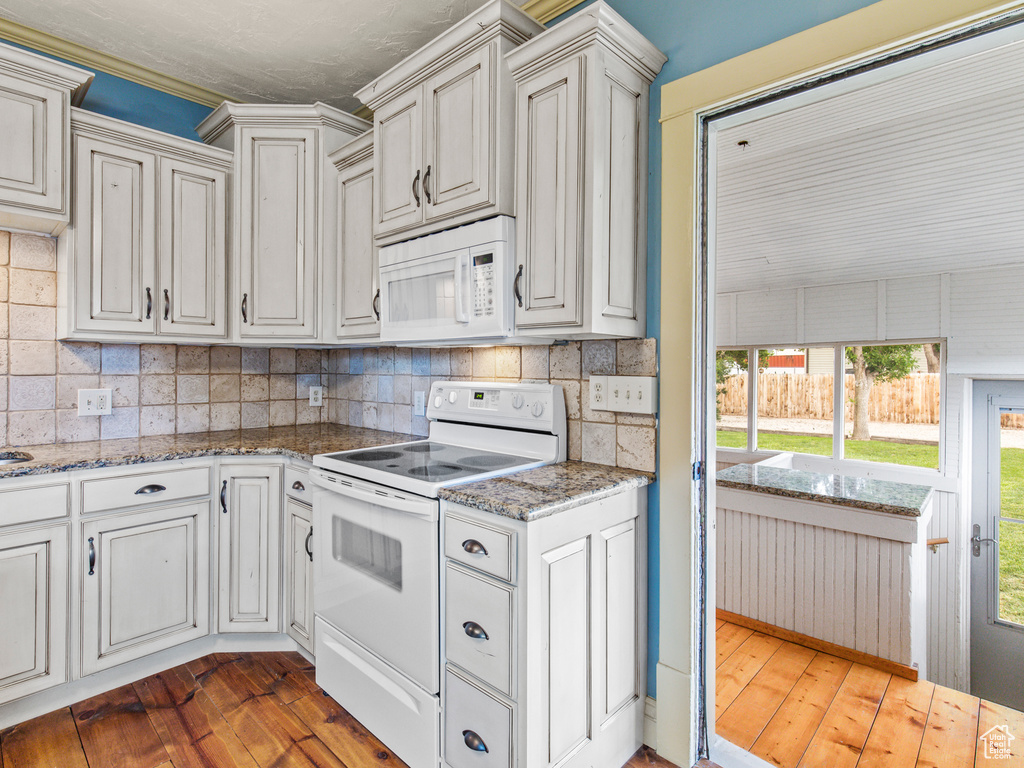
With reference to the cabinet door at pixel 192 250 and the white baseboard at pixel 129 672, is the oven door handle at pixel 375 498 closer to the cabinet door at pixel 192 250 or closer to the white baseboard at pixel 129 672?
the white baseboard at pixel 129 672

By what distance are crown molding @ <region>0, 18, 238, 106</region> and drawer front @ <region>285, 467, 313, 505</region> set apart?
1.94 meters

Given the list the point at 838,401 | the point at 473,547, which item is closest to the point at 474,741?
the point at 473,547

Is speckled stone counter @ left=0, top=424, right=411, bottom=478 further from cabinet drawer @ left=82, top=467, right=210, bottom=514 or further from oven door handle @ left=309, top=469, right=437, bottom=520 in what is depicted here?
oven door handle @ left=309, top=469, right=437, bottom=520

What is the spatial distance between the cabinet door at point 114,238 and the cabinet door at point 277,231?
35 cm

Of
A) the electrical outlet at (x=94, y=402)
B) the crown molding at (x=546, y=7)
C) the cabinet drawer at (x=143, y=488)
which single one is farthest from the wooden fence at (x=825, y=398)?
the electrical outlet at (x=94, y=402)

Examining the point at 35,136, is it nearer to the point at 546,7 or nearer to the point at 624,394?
the point at 546,7

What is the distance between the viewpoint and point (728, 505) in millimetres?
2877

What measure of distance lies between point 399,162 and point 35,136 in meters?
1.32

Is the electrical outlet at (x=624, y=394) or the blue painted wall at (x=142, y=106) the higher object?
the blue painted wall at (x=142, y=106)

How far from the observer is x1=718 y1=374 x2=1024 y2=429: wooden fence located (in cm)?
405

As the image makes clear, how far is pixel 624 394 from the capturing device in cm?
173

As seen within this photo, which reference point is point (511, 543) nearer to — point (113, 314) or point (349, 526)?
point (349, 526)

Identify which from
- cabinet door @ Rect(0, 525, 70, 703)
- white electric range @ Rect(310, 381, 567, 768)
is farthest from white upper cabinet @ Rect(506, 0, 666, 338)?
cabinet door @ Rect(0, 525, 70, 703)

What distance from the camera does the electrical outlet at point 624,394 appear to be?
167 cm
